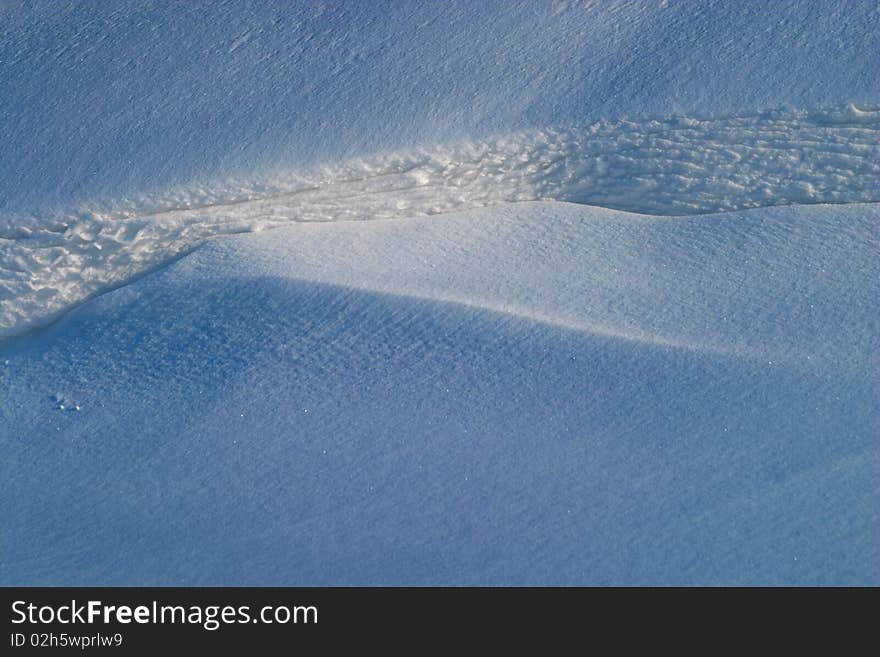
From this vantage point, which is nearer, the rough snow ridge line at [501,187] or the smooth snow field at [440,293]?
the smooth snow field at [440,293]

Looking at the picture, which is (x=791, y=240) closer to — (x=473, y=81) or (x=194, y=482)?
(x=473, y=81)

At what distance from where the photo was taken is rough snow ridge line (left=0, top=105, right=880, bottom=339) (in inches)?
55.2

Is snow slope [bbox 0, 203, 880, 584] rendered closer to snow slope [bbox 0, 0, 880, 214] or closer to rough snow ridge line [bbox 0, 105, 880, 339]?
rough snow ridge line [bbox 0, 105, 880, 339]

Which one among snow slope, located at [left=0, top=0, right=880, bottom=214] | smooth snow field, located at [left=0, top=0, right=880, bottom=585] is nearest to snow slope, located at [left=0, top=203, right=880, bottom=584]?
smooth snow field, located at [left=0, top=0, right=880, bottom=585]

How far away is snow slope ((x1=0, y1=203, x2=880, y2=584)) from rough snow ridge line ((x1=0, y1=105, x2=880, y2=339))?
0.19 ft

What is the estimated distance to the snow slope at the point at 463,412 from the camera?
1.11 meters

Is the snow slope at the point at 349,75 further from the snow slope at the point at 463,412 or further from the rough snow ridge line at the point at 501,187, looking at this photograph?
the snow slope at the point at 463,412

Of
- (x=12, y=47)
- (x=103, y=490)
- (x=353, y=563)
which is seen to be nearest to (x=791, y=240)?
(x=353, y=563)

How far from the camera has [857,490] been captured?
3.71 feet

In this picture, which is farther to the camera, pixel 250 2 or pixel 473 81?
pixel 250 2

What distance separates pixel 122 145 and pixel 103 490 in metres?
0.60

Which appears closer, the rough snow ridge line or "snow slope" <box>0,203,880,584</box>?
"snow slope" <box>0,203,880,584</box>

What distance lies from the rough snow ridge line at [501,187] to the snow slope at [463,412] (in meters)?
0.06

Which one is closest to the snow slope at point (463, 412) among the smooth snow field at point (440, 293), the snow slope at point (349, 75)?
the smooth snow field at point (440, 293)
